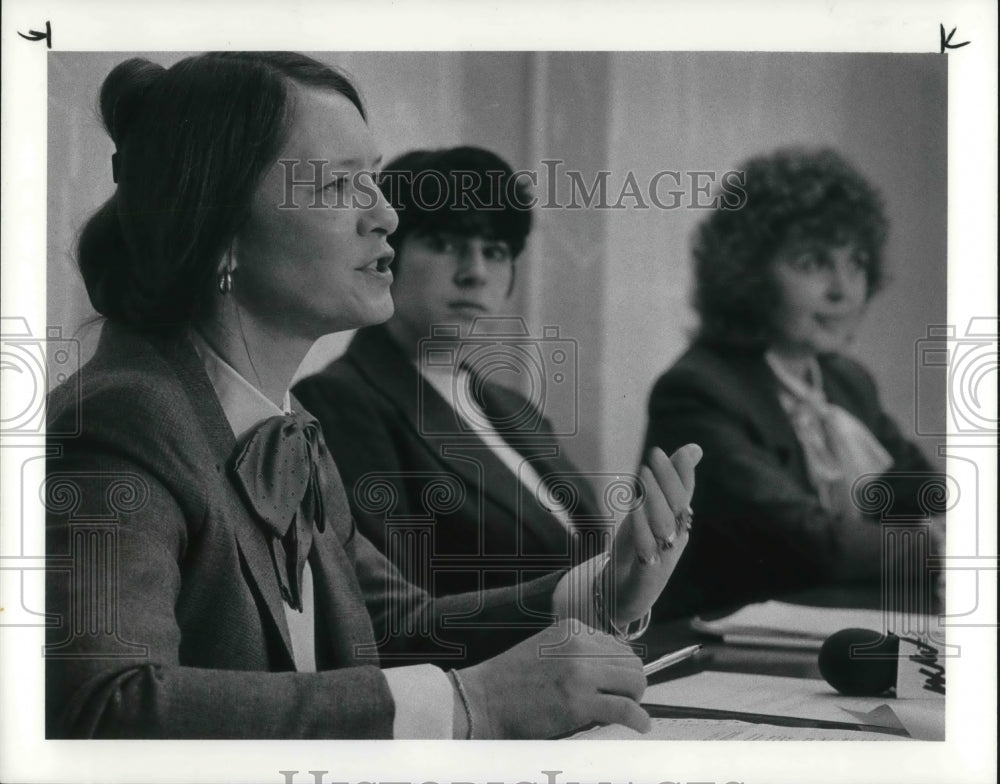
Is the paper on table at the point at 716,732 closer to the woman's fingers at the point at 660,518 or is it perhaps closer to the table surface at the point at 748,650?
the table surface at the point at 748,650

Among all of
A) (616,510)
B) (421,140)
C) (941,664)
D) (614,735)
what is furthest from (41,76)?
(941,664)

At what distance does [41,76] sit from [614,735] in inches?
86.9

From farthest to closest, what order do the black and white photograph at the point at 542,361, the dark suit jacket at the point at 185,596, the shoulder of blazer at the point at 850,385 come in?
the shoulder of blazer at the point at 850,385 < the black and white photograph at the point at 542,361 < the dark suit jacket at the point at 185,596

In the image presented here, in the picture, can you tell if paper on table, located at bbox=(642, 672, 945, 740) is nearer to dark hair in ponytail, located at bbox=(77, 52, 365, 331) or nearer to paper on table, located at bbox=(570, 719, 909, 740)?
paper on table, located at bbox=(570, 719, 909, 740)

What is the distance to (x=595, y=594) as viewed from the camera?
Result: 9.18ft

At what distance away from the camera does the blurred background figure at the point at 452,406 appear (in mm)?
2795

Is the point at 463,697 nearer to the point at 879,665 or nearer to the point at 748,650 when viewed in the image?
the point at 748,650

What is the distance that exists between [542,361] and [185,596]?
40.8 inches

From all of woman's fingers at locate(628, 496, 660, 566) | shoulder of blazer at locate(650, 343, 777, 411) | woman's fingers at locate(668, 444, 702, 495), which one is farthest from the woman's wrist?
shoulder of blazer at locate(650, 343, 777, 411)

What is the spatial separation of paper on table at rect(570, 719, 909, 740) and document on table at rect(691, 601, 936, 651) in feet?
0.69

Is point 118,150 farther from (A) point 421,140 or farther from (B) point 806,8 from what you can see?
(B) point 806,8

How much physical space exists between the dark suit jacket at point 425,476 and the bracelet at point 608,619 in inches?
3.6

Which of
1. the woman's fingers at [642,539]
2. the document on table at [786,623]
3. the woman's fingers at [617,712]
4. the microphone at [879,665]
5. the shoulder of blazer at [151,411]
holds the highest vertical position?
the shoulder of blazer at [151,411]

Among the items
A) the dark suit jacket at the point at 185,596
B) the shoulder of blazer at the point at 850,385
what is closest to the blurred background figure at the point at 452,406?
the dark suit jacket at the point at 185,596
